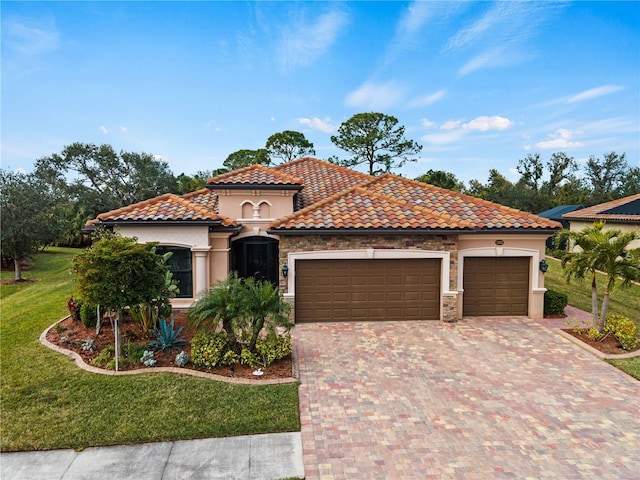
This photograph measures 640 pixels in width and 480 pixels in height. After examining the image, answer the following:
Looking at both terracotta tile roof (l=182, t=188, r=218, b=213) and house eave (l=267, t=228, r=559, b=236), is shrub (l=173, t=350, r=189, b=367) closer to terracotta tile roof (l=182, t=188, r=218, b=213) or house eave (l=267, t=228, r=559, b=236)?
house eave (l=267, t=228, r=559, b=236)

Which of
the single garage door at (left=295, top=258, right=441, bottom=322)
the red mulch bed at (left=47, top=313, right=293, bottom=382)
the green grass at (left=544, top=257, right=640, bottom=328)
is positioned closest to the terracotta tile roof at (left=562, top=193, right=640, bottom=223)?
the green grass at (left=544, top=257, right=640, bottom=328)

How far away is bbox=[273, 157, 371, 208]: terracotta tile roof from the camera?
1710 centimetres

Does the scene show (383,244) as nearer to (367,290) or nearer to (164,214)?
(367,290)

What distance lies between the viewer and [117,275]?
8.40m

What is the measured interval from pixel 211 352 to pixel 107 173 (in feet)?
141

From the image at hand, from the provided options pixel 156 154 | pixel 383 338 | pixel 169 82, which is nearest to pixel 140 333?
pixel 383 338

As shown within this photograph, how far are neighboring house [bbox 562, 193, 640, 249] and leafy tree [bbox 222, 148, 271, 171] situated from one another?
96.4ft

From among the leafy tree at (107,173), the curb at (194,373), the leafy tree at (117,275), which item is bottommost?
the curb at (194,373)

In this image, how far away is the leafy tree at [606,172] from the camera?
54.3 m

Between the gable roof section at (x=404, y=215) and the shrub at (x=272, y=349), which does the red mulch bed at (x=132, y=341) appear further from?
the gable roof section at (x=404, y=215)

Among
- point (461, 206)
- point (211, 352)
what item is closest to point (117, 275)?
point (211, 352)

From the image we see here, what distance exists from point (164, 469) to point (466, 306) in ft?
35.7

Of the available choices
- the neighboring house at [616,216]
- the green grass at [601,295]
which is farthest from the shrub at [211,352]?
the neighboring house at [616,216]

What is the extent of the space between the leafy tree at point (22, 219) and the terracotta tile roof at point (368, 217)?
18157 millimetres
